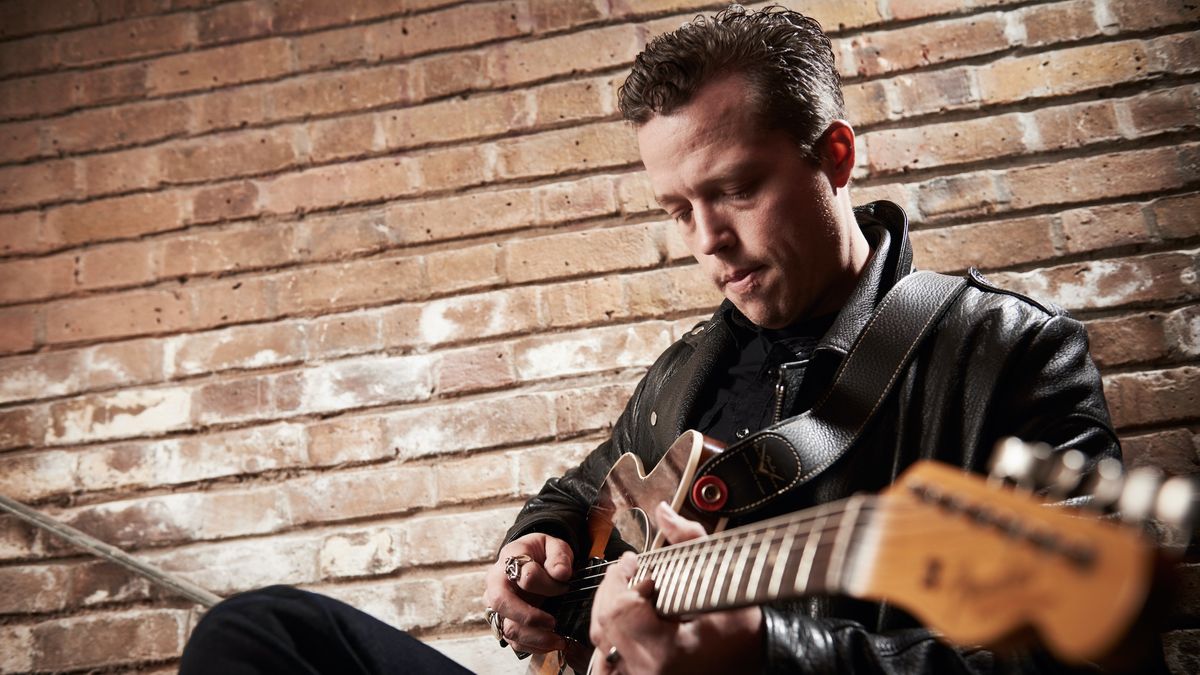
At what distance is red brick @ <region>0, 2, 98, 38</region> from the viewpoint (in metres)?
2.13

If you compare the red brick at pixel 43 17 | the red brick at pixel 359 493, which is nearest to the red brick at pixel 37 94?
the red brick at pixel 43 17

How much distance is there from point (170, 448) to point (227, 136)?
2.77 feet

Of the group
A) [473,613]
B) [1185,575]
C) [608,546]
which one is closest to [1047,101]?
[1185,575]

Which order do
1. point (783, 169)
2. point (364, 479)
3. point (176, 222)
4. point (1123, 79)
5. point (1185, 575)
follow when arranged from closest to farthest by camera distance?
point (783, 169) → point (1185, 575) → point (1123, 79) → point (364, 479) → point (176, 222)

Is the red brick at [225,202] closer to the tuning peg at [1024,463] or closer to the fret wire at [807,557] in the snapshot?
the fret wire at [807,557]

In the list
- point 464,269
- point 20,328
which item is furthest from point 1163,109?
point 20,328

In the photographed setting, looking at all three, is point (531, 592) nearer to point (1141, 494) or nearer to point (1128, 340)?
point (1141, 494)

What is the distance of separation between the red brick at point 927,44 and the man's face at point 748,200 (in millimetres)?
660

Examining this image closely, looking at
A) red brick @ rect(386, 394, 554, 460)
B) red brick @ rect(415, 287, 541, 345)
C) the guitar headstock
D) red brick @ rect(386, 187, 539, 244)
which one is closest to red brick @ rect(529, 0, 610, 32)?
red brick @ rect(386, 187, 539, 244)

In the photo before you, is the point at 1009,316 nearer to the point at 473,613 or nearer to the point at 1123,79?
the point at 1123,79

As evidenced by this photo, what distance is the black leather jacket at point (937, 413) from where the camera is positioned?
87 cm

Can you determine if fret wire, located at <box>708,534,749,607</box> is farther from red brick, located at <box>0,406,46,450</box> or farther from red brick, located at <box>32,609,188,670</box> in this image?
red brick, located at <box>0,406,46,450</box>

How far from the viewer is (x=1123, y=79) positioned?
1672 mm

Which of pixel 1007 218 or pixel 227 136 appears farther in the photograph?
pixel 227 136
